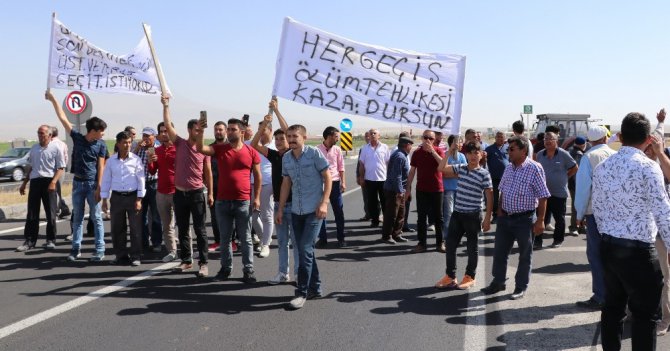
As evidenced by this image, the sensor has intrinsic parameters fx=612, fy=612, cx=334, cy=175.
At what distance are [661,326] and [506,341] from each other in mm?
1352

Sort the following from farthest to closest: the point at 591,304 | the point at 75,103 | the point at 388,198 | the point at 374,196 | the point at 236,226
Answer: the point at 75,103, the point at 374,196, the point at 388,198, the point at 236,226, the point at 591,304

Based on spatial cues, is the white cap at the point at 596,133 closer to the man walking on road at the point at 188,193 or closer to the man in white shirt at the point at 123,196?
the man walking on road at the point at 188,193

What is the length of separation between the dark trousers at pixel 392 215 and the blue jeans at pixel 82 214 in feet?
14.3

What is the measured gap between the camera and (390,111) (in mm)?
7391

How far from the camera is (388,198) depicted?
1017cm

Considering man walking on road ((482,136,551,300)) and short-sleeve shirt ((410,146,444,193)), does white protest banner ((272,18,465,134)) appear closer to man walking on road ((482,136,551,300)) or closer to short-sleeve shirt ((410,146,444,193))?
man walking on road ((482,136,551,300))

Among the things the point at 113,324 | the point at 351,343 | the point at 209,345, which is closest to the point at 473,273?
the point at 351,343

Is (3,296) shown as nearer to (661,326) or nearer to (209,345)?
(209,345)

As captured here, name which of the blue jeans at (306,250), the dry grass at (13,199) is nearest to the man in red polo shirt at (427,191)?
the blue jeans at (306,250)

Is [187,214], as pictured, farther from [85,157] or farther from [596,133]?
[596,133]

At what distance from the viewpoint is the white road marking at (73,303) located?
17.8ft

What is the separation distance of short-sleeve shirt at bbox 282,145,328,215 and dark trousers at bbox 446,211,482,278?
1677mm

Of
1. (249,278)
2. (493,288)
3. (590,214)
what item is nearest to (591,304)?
(590,214)

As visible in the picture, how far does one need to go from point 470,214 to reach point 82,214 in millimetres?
5297
